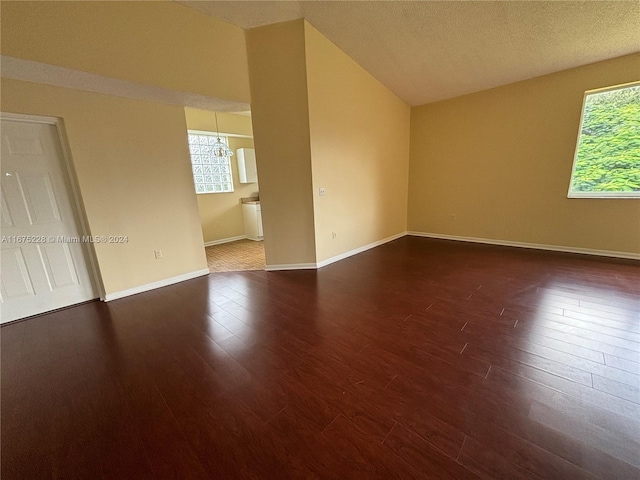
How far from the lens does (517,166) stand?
173 inches

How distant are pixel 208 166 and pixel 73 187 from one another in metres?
3.06

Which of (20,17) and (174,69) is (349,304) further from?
(20,17)

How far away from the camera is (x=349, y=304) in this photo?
8.93 ft

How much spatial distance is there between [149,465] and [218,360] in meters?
0.74

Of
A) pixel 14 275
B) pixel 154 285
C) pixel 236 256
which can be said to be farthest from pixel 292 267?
pixel 14 275

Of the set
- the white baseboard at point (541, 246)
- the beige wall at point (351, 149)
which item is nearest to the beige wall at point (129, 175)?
the beige wall at point (351, 149)

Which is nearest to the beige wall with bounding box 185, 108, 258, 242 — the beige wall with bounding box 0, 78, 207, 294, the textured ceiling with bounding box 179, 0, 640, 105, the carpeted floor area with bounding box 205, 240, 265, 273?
the carpeted floor area with bounding box 205, 240, 265, 273

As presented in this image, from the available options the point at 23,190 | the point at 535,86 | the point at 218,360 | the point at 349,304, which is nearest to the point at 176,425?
the point at 218,360

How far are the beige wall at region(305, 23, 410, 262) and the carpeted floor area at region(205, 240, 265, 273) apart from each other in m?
1.29

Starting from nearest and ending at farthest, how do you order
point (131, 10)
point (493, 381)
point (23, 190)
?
1. point (493, 381)
2. point (131, 10)
3. point (23, 190)

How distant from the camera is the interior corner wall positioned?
3275mm

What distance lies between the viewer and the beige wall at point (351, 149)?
3.56 metres

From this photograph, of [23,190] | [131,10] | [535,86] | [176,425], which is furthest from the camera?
[535,86]

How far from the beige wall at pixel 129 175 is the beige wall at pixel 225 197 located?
1.93 m
